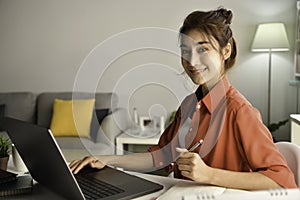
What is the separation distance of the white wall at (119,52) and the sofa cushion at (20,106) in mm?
264

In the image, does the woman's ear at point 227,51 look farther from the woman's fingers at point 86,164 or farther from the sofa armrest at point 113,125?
the sofa armrest at point 113,125

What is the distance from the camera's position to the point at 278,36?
3418mm

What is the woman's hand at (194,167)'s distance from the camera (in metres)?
0.98

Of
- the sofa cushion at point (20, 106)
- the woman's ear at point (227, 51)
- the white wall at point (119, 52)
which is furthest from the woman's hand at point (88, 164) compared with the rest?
the sofa cushion at point (20, 106)

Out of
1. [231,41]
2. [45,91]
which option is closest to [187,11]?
[45,91]

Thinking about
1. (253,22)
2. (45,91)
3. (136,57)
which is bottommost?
(45,91)

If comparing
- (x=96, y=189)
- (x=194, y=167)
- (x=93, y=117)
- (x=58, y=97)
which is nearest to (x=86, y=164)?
(x=96, y=189)

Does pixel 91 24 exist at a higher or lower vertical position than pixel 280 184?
higher

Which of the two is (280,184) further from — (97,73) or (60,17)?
(60,17)

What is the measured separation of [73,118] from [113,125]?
1.44 ft

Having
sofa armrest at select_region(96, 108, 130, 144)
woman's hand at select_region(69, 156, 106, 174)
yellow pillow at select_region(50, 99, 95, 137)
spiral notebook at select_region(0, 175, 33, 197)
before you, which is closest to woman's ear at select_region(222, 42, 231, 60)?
woman's hand at select_region(69, 156, 106, 174)

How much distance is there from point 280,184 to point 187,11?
308cm

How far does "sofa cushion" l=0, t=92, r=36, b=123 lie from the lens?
3979mm

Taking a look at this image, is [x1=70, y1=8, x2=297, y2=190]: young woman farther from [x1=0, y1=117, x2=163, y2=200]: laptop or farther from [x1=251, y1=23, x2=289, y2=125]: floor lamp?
[x1=251, y1=23, x2=289, y2=125]: floor lamp
